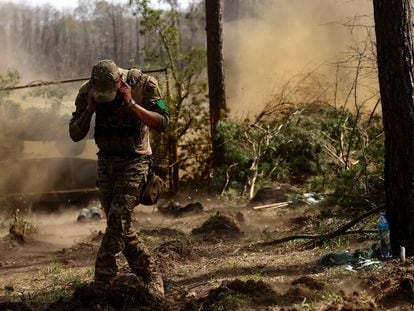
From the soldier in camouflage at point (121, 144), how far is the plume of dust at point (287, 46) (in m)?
13.2

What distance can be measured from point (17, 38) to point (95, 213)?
2536 cm

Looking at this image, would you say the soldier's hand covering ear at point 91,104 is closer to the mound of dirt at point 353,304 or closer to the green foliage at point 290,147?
the mound of dirt at point 353,304

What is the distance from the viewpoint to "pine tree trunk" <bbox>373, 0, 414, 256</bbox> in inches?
197

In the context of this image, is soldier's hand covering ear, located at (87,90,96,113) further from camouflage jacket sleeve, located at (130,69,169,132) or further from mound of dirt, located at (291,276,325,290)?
mound of dirt, located at (291,276,325,290)

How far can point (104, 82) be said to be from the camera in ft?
14.0

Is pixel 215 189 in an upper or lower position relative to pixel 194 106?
lower

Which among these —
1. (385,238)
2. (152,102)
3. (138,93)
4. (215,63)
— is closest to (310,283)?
(385,238)

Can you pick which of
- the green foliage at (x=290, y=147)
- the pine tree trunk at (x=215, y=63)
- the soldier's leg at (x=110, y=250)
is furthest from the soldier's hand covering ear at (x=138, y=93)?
the pine tree trunk at (x=215, y=63)

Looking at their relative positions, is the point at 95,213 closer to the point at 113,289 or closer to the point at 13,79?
the point at 13,79

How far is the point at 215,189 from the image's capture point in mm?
12125

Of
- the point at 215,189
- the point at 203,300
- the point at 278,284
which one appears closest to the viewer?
the point at 203,300

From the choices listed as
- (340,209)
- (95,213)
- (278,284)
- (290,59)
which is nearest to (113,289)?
(278,284)

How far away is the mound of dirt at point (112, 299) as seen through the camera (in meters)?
4.29

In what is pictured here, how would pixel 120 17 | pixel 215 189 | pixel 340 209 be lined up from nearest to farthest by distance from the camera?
1. pixel 340 209
2. pixel 215 189
3. pixel 120 17
